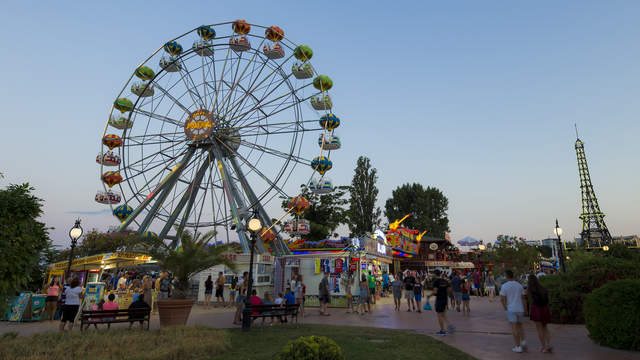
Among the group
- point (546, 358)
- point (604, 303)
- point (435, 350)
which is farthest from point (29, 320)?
point (604, 303)

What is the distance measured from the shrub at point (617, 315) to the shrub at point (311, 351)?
20.1 ft

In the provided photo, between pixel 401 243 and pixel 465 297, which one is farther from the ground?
pixel 401 243

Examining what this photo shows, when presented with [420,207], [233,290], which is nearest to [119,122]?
[233,290]

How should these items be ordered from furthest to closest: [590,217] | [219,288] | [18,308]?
[590,217], [219,288], [18,308]

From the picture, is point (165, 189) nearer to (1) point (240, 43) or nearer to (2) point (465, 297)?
(1) point (240, 43)

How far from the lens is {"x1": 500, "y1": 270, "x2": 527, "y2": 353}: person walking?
7969 mm

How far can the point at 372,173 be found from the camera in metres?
48.2

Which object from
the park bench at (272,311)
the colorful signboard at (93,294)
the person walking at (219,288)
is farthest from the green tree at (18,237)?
the person walking at (219,288)

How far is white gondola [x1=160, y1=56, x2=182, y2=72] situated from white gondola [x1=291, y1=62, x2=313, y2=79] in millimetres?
7786

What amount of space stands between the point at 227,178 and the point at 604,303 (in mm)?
20375

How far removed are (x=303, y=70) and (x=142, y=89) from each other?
35.7 ft

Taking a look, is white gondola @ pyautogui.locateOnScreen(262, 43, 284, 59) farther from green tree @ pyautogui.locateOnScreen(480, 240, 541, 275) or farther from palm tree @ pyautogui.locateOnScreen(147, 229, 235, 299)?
green tree @ pyautogui.locateOnScreen(480, 240, 541, 275)

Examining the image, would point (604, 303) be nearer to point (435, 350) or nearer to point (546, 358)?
point (546, 358)

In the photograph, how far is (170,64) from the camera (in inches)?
999
